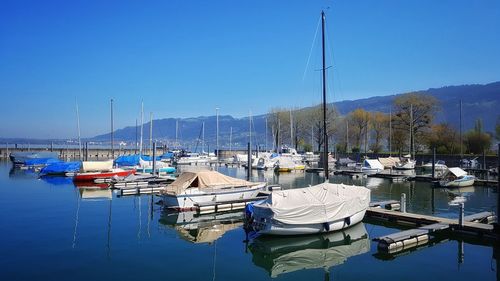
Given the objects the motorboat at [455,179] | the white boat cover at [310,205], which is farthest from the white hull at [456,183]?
the white boat cover at [310,205]

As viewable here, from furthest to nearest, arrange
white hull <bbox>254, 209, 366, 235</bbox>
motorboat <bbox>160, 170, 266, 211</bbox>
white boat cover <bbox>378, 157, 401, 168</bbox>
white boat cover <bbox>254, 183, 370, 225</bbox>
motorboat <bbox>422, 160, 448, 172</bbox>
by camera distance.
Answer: white boat cover <bbox>378, 157, 401, 168</bbox>, motorboat <bbox>422, 160, 448, 172</bbox>, motorboat <bbox>160, 170, 266, 211</bbox>, white hull <bbox>254, 209, 366, 235</bbox>, white boat cover <bbox>254, 183, 370, 225</bbox>

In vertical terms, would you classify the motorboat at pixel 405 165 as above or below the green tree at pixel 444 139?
below

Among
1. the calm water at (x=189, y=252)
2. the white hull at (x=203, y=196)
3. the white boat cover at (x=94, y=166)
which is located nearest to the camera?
the calm water at (x=189, y=252)

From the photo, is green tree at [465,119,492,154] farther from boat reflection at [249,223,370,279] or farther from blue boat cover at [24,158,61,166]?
blue boat cover at [24,158,61,166]

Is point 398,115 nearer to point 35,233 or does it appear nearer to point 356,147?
point 356,147

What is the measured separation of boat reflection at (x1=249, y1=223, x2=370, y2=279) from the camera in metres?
17.8

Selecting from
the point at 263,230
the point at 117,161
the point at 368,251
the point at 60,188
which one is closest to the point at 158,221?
the point at 263,230

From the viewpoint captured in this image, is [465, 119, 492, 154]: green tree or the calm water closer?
the calm water

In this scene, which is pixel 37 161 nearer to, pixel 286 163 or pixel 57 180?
pixel 57 180

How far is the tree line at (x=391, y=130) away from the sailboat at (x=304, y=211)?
6146cm

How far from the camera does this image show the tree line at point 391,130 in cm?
8044

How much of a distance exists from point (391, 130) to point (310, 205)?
244 ft

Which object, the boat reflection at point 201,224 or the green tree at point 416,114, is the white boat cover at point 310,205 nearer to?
the boat reflection at point 201,224

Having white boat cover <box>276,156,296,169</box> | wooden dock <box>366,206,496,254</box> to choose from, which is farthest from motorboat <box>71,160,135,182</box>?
wooden dock <box>366,206,496,254</box>
